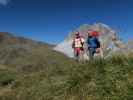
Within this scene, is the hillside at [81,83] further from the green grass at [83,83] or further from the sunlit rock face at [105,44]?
the sunlit rock face at [105,44]

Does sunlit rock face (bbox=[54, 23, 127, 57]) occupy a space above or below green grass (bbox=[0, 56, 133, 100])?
above

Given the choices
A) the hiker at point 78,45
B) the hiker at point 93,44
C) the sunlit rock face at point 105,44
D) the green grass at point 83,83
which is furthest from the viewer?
the hiker at point 78,45

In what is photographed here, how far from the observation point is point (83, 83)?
45.9 ft

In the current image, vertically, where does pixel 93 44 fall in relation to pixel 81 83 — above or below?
above

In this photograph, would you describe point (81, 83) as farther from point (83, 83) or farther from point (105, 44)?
point (105, 44)

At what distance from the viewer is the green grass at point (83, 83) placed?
1244 centimetres

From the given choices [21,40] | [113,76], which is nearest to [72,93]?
[113,76]

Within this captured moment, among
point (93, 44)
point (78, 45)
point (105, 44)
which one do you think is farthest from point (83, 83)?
point (105, 44)

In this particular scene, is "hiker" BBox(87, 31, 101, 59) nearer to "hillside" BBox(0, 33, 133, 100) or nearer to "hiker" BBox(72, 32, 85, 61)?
"hiker" BBox(72, 32, 85, 61)

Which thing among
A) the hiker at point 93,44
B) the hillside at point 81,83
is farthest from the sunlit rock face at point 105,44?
the hillside at point 81,83

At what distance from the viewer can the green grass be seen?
40.8 ft

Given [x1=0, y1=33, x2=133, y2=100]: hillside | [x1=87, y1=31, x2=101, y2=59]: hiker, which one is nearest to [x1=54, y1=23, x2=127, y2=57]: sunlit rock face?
[x1=87, y1=31, x2=101, y2=59]: hiker

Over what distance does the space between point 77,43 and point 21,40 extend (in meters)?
85.3

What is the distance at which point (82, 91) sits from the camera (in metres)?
13.3
